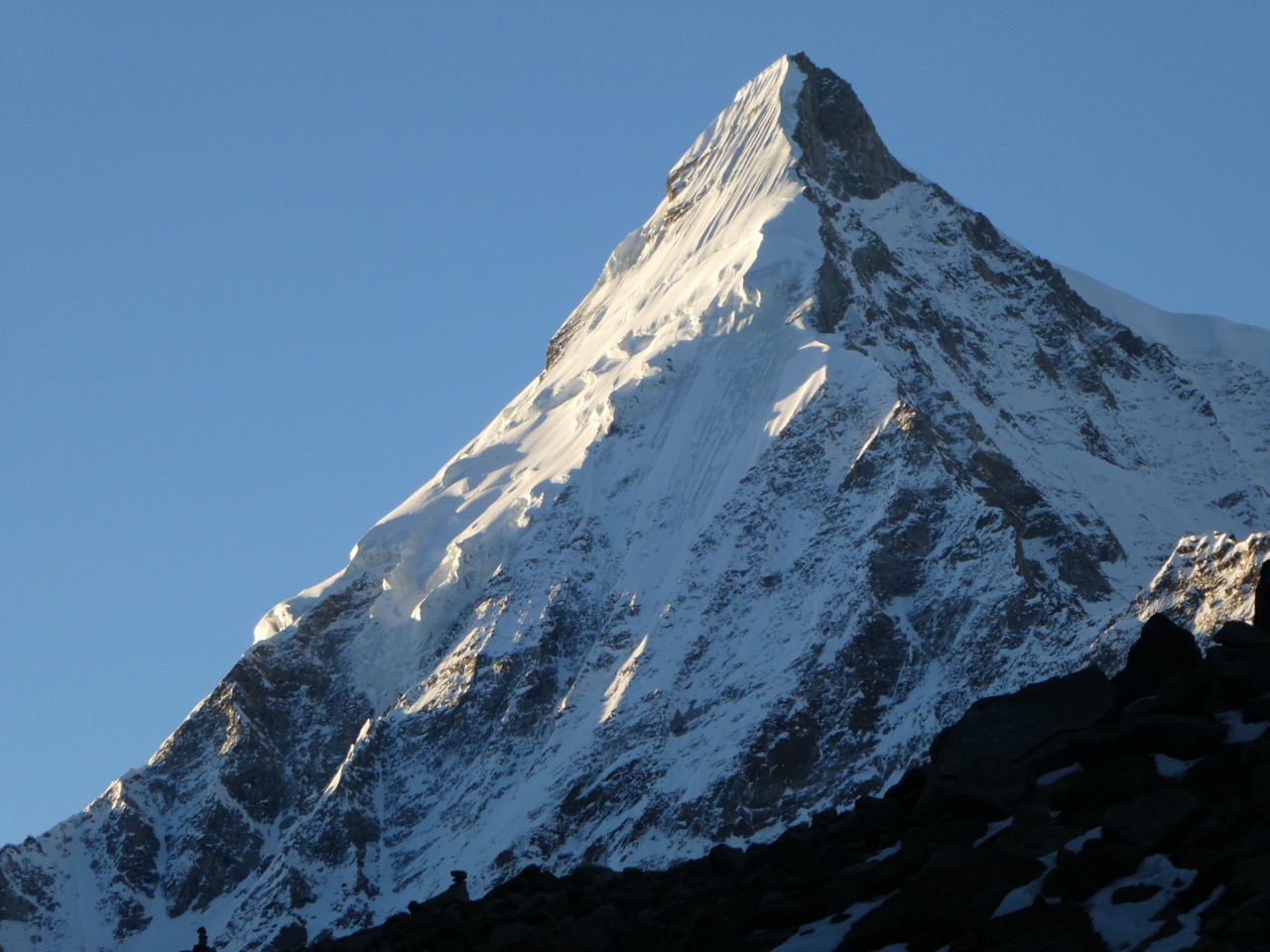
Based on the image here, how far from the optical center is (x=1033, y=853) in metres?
38.7

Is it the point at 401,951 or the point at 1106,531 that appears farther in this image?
the point at 1106,531

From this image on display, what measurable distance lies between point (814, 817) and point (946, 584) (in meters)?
126

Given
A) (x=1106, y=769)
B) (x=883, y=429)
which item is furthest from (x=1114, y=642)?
(x=1106, y=769)

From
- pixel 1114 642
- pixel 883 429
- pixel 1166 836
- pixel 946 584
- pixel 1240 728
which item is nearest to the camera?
pixel 1166 836

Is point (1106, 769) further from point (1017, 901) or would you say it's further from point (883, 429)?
→ point (883, 429)

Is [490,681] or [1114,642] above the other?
[490,681]

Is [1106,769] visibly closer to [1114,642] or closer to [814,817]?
[814,817]

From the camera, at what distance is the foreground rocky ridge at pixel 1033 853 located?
3578 centimetres

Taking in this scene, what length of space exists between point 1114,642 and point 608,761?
128 feet

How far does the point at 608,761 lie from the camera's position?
169125mm

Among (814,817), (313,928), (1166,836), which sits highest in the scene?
(313,928)

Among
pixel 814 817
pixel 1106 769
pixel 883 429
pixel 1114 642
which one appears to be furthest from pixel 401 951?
pixel 883 429

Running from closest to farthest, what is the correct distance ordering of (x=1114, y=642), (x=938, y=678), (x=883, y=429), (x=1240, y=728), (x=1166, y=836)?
(x=1166, y=836) < (x=1240, y=728) < (x=1114, y=642) < (x=938, y=678) < (x=883, y=429)

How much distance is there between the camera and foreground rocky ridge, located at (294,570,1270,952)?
35781 millimetres
